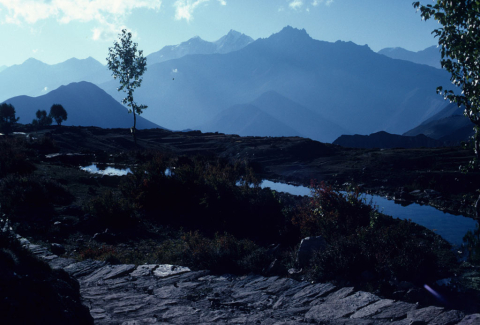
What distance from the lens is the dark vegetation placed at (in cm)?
684

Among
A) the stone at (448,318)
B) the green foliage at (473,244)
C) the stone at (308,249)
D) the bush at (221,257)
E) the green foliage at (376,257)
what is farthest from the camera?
the green foliage at (473,244)

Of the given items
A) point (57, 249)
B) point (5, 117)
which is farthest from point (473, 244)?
point (5, 117)

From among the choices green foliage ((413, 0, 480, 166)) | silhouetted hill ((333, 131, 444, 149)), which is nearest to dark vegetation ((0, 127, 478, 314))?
green foliage ((413, 0, 480, 166))

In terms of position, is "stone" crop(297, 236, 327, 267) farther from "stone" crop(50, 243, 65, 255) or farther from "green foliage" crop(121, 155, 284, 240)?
"stone" crop(50, 243, 65, 255)

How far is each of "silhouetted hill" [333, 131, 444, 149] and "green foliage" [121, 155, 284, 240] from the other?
59016mm

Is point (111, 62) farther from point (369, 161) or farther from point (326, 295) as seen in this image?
point (326, 295)

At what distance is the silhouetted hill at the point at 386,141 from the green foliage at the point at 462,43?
60253 mm

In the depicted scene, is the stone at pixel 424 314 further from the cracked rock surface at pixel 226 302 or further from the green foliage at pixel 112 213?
the green foliage at pixel 112 213


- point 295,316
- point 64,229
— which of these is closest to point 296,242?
point 295,316

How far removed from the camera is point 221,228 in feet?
37.3

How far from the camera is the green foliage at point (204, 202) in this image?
11.7 m

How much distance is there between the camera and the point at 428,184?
19.6 metres

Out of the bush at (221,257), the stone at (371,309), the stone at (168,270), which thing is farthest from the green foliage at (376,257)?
the stone at (168,270)

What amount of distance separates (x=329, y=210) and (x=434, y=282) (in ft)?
11.9
